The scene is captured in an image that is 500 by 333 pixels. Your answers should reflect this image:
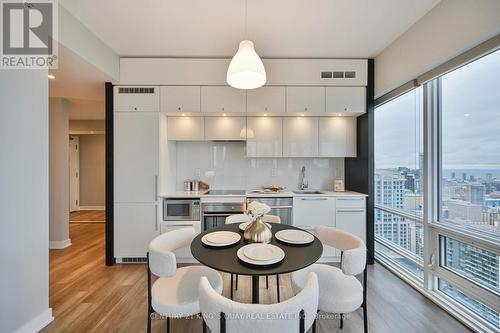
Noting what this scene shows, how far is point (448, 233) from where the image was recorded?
212 centimetres

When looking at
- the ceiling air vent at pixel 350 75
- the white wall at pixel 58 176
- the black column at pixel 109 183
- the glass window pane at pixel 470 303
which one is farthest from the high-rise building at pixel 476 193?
the white wall at pixel 58 176

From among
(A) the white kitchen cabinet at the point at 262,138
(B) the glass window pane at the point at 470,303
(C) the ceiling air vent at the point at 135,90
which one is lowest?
(B) the glass window pane at the point at 470,303

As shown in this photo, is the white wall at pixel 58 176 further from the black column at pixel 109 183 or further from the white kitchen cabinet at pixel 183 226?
the white kitchen cabinet at pixel 183 226

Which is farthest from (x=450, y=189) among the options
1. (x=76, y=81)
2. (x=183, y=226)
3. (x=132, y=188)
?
(x=76, y=81)

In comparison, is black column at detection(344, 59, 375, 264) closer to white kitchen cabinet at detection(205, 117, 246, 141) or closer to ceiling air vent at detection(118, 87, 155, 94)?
white kitchen cabinet at detection(205, 117, 246, 141)

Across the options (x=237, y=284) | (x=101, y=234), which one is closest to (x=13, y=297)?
(x=237, y=284)

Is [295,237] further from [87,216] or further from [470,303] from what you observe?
[87,216]

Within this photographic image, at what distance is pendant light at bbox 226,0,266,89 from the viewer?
5.33ft

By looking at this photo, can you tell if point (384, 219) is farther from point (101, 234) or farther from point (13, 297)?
point (101, 234)

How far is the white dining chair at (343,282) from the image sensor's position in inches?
57.7

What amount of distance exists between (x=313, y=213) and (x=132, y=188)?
2.63m

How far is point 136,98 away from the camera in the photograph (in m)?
3.08

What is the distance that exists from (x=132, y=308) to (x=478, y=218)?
10.9 ft

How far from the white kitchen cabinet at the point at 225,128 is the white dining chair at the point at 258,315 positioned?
103 inches
